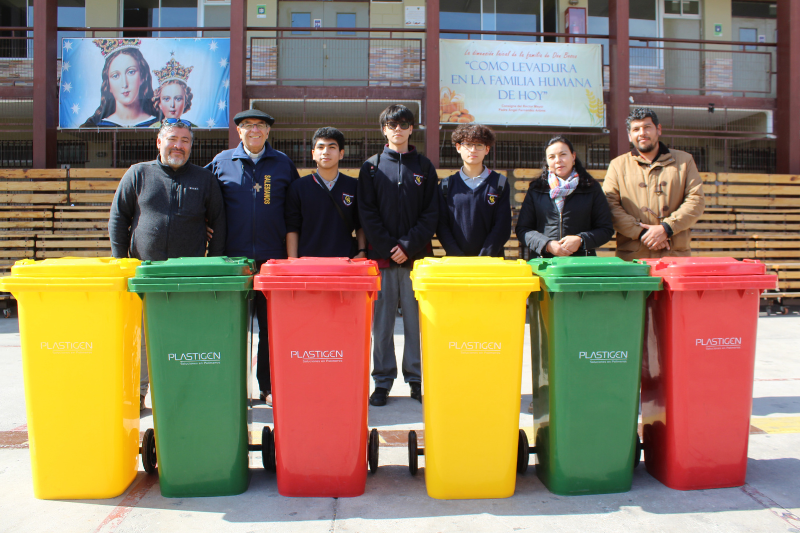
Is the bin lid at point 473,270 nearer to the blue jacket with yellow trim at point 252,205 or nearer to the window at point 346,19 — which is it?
the blue jacket with yellow trim at point 252,205

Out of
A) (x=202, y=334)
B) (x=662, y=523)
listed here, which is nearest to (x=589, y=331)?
(x=662, y=523)

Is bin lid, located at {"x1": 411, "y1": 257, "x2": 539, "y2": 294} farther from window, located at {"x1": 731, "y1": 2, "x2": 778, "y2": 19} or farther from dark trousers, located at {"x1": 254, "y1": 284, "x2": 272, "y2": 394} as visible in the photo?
window, located at {"x1": 731, "y1": 2, "x2": 778, "y2": 19}

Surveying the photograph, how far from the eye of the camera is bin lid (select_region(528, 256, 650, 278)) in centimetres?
253

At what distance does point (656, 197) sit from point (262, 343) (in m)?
3.01

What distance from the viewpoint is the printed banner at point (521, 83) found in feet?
34.3

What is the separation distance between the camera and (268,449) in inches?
111

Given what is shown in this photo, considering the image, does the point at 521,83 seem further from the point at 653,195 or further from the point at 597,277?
the point at 597,277

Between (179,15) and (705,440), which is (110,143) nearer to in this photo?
(179,15)

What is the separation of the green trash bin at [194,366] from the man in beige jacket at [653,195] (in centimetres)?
271

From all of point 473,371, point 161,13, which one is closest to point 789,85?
point 473,371

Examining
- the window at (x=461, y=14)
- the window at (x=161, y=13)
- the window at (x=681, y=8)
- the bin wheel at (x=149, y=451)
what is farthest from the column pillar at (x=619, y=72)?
the bin wheel at (x=149, y=451)

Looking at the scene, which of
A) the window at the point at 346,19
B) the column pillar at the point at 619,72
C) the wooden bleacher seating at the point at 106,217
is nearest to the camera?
the wooden bleacher seating at the point at 106,217

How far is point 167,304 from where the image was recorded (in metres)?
2.50

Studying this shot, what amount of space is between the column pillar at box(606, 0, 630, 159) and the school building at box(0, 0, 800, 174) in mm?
28
